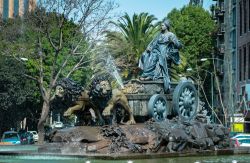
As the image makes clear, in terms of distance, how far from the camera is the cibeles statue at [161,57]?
1862cm

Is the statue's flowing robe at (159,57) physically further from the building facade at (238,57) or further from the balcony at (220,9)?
the balcony at (220,9)

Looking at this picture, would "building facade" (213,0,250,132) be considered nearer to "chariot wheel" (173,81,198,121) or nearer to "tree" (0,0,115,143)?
"tree" (0,0,115,143)

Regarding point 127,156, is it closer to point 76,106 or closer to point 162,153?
point 162,153

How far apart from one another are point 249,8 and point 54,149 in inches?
1674

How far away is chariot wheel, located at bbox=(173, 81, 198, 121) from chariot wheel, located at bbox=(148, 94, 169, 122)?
0.37 metres

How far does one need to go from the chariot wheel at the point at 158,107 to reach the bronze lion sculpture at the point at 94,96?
911 mm

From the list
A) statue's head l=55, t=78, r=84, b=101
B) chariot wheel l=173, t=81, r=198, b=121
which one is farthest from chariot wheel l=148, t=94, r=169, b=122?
statue's head l=55, t=78, r=84, b=101

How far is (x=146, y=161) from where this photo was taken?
1394cm

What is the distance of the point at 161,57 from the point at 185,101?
158 cm

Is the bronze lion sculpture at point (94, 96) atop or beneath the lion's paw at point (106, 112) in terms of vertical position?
atop

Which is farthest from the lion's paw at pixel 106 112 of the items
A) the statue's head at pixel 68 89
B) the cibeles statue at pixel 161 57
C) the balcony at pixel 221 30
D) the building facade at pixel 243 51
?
the balcony at pixel 221 30

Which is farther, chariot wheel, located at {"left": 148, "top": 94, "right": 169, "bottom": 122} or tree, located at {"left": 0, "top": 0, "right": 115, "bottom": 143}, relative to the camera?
tree, located at {"left": 0, "top": 0, "right": 115, "bottom": 143}

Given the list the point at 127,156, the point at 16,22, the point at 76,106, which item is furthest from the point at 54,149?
the point at 16,22

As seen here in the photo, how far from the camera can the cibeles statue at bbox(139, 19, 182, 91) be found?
1862 cm
